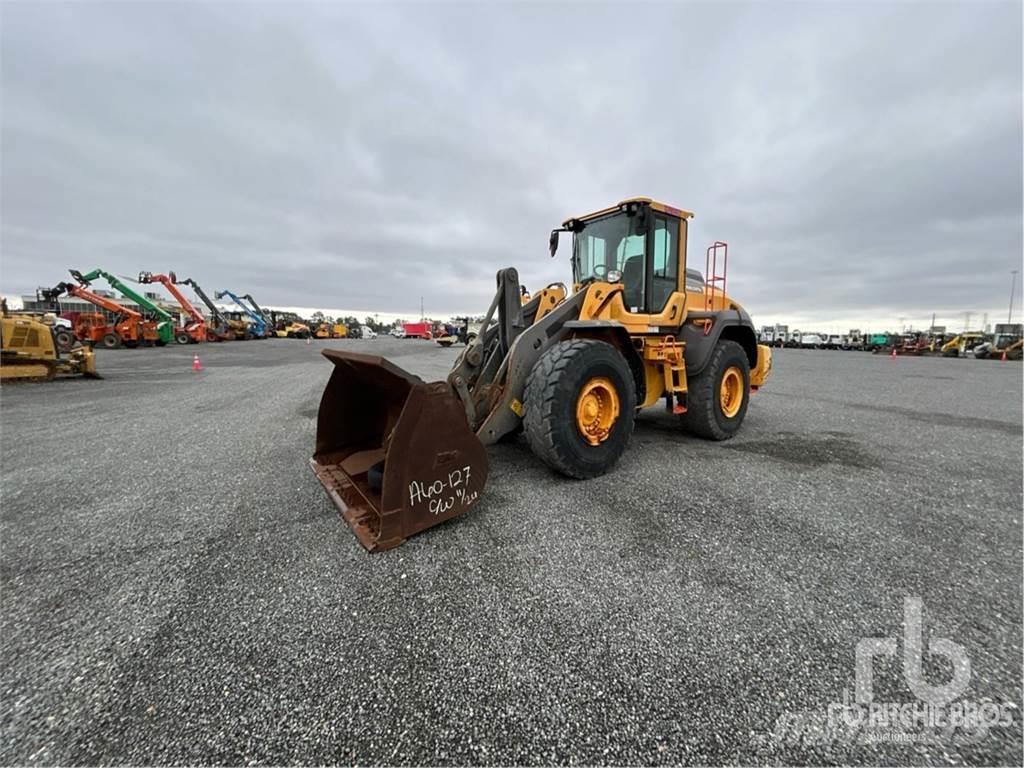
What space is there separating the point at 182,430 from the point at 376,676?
5023mm

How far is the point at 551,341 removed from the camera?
12.2 feet

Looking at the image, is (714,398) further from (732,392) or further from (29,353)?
(29,353)

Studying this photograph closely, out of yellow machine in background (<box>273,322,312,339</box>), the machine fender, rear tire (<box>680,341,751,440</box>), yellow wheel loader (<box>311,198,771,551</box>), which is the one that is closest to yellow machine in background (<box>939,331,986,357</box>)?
yellow wheel loader (<box>311,198,771,551</box>)

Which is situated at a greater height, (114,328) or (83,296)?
(83,296)

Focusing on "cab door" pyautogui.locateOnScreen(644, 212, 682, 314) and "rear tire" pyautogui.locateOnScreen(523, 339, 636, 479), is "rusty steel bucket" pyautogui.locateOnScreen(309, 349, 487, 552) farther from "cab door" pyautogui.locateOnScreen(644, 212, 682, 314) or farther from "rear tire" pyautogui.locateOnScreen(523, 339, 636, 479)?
"cab door" pyautogui.locateOnScreen(644, 212, 682, 314)

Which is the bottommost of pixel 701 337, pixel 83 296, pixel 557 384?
pixel 557 384

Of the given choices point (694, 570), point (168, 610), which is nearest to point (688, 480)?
point (694, 570)

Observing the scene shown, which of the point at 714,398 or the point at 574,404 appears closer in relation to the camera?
the point at 574,404

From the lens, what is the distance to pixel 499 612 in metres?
1.92

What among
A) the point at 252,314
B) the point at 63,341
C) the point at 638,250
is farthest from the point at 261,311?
the point at 638,250

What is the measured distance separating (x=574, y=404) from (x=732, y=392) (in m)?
3.15

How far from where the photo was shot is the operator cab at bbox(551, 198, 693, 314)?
4379 mm

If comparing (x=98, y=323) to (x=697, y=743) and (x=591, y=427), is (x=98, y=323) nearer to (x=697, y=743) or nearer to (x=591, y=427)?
(x=591, y=427)

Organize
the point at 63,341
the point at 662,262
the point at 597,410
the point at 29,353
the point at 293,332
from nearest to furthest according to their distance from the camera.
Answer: the point at 597,410
the point at 662,262
the point at 29,353
the point at 63,341
the point at 293,332
